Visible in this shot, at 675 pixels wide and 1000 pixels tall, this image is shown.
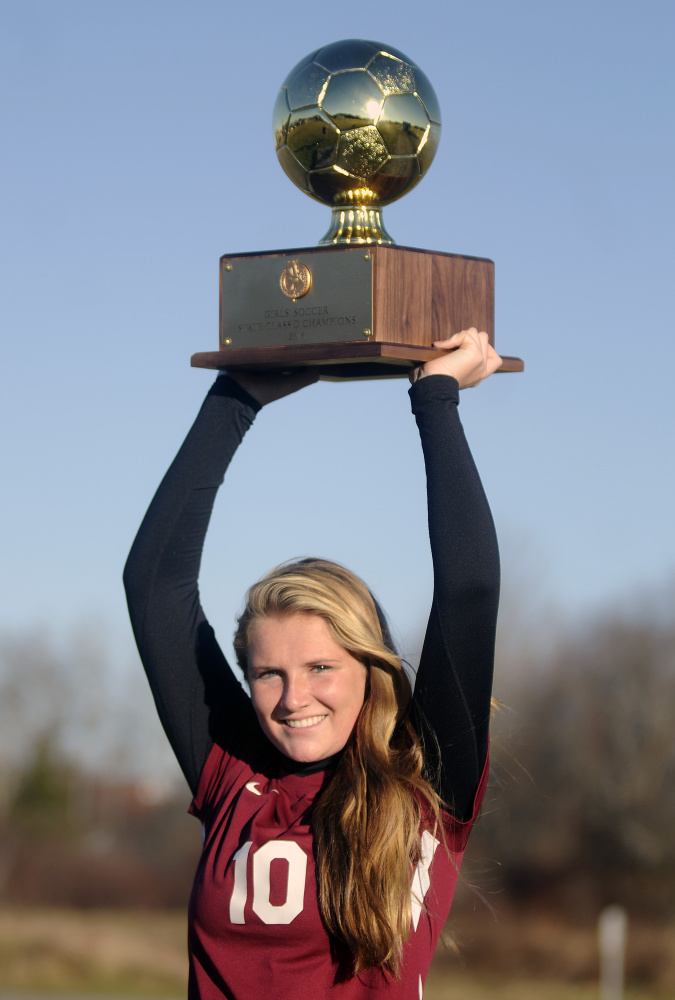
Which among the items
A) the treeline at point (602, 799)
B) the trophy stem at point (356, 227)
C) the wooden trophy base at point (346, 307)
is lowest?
the treeline at point (602, 799)

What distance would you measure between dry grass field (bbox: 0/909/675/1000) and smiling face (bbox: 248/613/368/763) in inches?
802

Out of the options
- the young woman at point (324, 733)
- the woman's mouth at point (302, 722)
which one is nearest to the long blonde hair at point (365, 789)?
the young woman at point (324, 733)

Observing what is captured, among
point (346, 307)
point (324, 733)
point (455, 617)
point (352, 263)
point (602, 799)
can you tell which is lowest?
point (602, 799)

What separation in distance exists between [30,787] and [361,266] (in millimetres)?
36659

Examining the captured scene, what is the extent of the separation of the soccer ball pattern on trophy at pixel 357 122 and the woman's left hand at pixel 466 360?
51cm

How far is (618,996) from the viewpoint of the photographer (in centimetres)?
2114

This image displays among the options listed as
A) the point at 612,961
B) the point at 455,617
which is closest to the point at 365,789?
the point at 455,617

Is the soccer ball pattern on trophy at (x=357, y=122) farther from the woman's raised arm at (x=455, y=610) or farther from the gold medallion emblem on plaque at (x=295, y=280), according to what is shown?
the woman's raised arm at (x=455, y=610)

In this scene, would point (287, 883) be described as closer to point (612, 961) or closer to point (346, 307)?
point (346, 307)

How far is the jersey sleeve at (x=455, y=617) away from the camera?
7.89 ft

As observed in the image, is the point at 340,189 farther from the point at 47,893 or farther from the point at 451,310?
the point at 47,893

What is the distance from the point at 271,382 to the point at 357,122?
67cm

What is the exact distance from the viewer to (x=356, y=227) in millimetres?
3070

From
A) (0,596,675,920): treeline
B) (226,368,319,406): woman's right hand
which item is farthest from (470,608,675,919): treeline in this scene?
(226,368,319,406): woman's right hand
